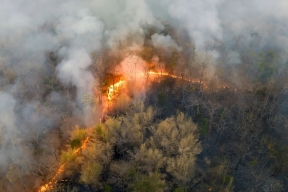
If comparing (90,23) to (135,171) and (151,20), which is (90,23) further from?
(135,171)

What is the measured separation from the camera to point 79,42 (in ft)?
132

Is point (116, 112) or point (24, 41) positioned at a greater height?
point (24, 41)

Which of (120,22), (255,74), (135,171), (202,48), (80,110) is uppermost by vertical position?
(120,22)

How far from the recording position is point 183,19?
47500mm

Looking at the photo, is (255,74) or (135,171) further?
(255,74)

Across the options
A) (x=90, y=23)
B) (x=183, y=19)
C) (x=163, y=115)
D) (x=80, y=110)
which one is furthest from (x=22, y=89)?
(x=183, y=19)

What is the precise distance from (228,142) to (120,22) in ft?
78.8

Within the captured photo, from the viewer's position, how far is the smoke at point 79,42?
33312 mm

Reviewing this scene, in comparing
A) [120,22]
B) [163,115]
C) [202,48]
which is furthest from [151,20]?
[163,115]

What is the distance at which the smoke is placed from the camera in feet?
109

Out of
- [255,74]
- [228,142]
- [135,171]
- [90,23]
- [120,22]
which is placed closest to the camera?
[135,171]

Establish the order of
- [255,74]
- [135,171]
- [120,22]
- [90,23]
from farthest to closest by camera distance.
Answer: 1. [120,22]
2. [90,23]
3. [255,74]
4. [135,171]

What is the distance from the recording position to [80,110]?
34.8 m

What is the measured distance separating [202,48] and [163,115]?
13.0 meters
